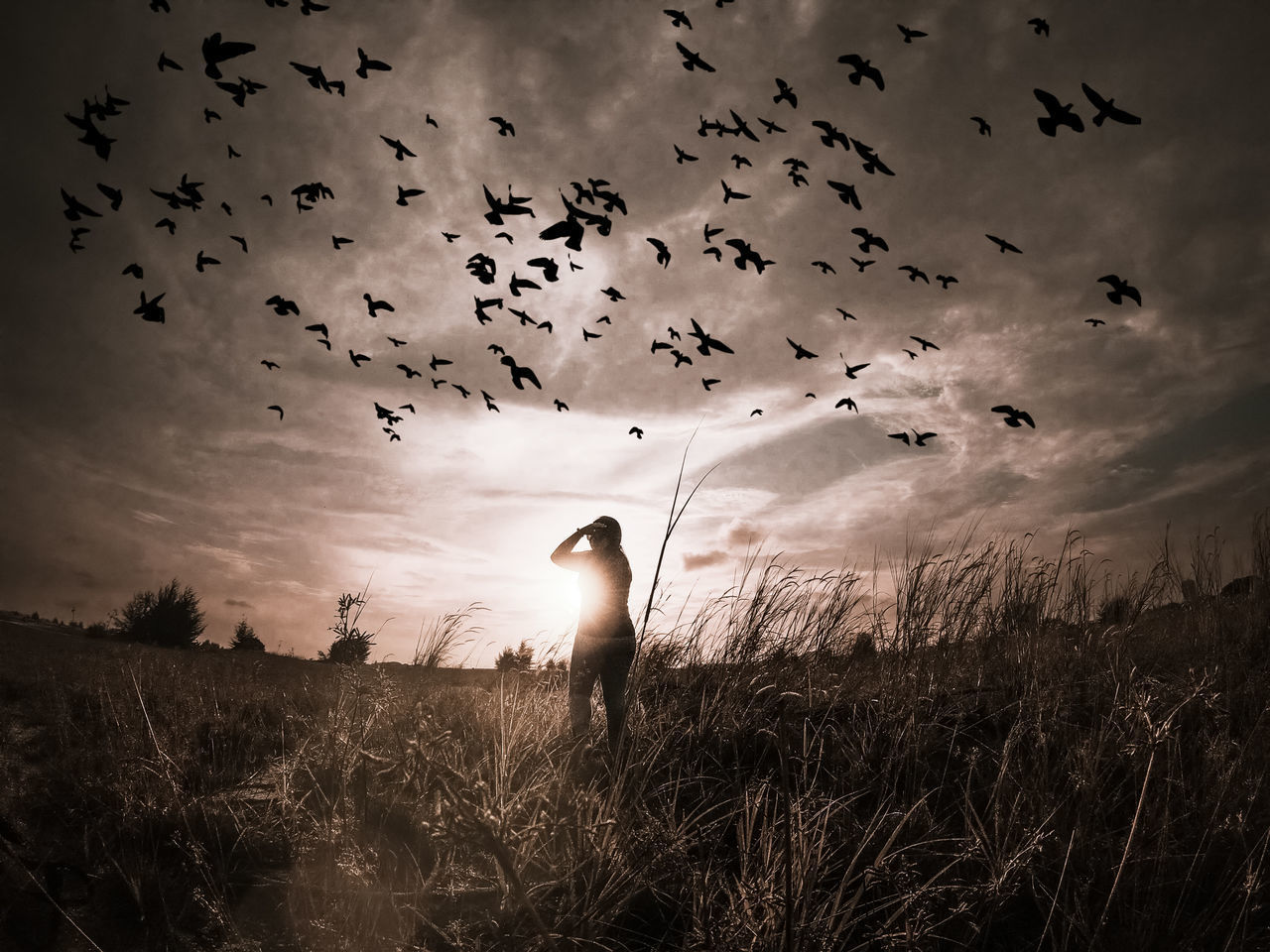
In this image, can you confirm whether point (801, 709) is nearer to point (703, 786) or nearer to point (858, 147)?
point (703, 786)

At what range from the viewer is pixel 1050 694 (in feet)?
13.6

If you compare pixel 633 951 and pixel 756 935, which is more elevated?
pixel 756 935

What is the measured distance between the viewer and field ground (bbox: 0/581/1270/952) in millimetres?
2117

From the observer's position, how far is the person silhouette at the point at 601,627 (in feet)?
14.3

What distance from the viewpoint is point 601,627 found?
4.55 metres

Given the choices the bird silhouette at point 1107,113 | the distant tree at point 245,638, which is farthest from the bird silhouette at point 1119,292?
the distant tree at point 245,638

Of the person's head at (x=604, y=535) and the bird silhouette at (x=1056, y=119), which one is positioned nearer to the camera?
the bird silhouette at (x=1056, y=119)

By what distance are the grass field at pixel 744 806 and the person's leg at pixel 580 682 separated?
0.60ft

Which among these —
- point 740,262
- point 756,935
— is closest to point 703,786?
point 756,935

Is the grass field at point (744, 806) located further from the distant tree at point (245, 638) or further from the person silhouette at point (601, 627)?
the distant tree at point (245, 638)

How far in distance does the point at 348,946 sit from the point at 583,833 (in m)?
0.84

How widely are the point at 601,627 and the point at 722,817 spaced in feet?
7.28

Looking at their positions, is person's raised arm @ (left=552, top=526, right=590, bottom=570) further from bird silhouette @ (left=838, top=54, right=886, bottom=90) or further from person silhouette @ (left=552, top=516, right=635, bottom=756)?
bird silhouette @ (left=838, top=54, right=886, bottom=90)

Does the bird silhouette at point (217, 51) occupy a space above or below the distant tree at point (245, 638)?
above
